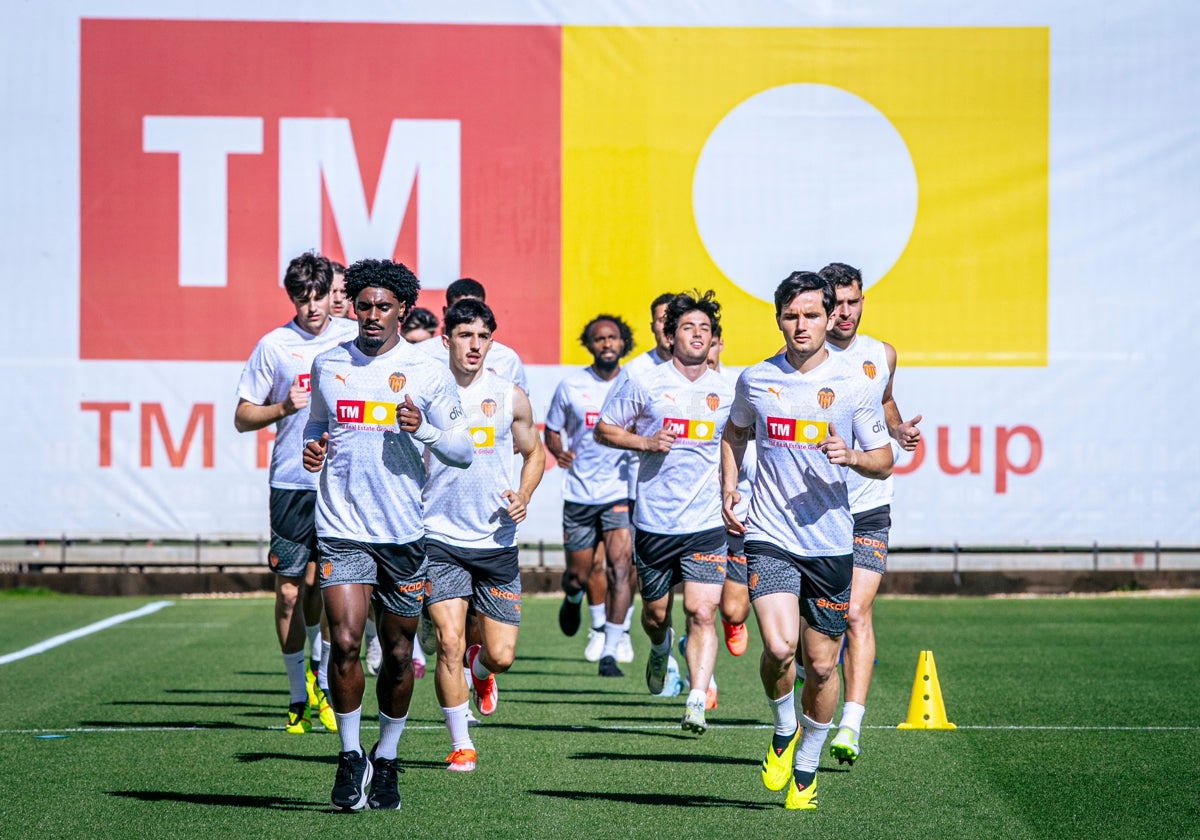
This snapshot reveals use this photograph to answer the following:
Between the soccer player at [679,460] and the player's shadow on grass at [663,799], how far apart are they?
1.88 m

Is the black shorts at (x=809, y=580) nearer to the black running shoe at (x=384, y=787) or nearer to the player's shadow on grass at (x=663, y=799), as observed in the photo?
the player's shadow on grass at (x=663, y=799)

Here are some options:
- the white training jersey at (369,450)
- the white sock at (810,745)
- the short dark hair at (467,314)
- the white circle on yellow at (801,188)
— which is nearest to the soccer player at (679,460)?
the short dark hair at (467,314)

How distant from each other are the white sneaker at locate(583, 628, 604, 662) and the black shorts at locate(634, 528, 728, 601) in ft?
10.8

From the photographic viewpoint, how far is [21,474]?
60.5 feet

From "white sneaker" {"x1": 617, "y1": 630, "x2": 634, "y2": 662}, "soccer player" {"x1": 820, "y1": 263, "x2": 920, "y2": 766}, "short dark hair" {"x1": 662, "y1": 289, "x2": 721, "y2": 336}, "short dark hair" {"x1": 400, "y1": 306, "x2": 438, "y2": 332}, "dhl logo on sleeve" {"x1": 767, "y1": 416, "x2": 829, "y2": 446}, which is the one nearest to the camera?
"dhl logo on sleeve" {"x1": 767, "y1": 416, "x2": 829, "y2": 446}

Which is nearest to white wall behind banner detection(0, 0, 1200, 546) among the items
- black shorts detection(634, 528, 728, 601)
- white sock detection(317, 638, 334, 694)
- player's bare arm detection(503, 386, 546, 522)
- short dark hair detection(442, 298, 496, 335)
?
white sock detection(317, 638, 334, 694)

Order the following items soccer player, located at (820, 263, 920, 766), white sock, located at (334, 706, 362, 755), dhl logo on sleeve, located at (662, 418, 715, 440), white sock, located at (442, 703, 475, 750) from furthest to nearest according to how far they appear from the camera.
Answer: dhl logo on sleeve, located at (662, 418, 715, 440), white sock, located at (442, 703, 475, 750), soccer player, located at (820, 263, 920, 766), white sock, located at (334, 706, 362, 755)

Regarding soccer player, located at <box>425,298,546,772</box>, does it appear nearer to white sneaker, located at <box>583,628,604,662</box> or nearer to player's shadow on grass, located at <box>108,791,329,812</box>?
player's shadow on grass, located at <box>108,791,329,812</box>

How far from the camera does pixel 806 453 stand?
7469 mm

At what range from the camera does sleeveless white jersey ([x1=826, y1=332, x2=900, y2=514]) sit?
8266 millimetres

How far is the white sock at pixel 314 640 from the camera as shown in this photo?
10.2 m

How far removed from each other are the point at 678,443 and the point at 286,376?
220 centimetres

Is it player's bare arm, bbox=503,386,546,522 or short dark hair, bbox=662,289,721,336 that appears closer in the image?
player's bare arm, bbox=503,386,546,522

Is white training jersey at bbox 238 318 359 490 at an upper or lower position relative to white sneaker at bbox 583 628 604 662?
upper
